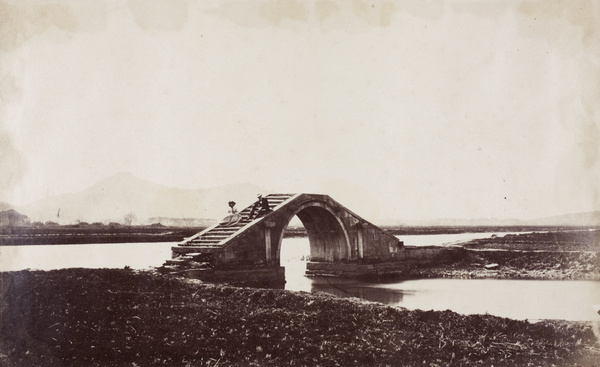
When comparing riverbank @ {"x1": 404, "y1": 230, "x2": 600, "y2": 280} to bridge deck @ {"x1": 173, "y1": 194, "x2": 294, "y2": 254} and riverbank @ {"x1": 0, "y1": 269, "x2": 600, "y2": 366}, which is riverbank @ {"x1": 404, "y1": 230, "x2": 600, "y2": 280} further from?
riverbank @ {"x1": 0, "y1": 269, "x2": 600, "y2": 366}

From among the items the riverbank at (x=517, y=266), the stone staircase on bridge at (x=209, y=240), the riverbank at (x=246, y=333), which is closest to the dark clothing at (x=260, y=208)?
the stone staircase on bridge at (x=209, y=240)

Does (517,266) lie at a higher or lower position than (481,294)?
higher

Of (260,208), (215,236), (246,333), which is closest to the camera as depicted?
(246,333)

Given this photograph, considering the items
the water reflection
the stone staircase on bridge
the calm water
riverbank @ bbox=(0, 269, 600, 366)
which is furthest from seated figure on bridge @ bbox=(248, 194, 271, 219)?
riverbank @ bbox=(0, 269, 600, 366)

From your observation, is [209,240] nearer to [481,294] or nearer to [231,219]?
[231,219]

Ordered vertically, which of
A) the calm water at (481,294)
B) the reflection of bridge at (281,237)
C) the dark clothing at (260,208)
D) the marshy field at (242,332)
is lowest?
the calm water at (481,294)

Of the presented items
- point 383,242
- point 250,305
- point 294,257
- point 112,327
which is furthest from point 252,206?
point 294,257

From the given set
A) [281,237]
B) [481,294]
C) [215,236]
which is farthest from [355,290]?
[215,236]

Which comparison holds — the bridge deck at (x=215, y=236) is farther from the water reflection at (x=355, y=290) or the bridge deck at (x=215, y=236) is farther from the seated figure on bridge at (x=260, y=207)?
the water reflection at (x=355, y=290)

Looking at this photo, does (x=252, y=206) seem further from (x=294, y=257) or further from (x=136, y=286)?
(x=294, y=257)
